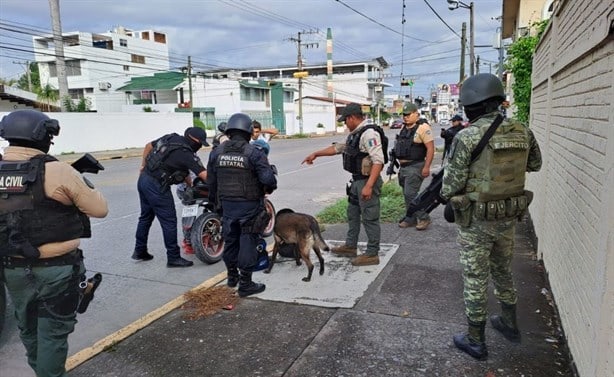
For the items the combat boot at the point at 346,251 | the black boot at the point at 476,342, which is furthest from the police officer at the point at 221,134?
Answer: the black boot at the point at 476,342

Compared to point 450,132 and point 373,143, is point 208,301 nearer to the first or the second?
point 373,143

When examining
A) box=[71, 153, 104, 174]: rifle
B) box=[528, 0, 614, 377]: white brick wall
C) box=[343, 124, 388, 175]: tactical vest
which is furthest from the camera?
box=[343, 124, 388, 175]: tactical vest

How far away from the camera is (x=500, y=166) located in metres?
2.94

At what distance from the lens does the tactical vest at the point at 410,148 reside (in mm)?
6598

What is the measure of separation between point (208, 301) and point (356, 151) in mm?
2141

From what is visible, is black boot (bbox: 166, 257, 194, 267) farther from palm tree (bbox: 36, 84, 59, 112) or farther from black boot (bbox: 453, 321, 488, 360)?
palm tree (bbox: 36, 84, 59, 112)

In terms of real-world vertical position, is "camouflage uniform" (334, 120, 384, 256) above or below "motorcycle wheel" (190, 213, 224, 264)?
above

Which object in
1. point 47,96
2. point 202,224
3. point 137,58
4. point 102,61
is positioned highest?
point 137,58

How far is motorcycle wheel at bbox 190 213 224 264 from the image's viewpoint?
17.9 feet

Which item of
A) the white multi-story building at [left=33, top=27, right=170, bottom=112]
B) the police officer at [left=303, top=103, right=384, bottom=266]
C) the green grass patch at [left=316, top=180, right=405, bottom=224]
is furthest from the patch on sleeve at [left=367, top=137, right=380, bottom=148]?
the white multi-story building at [left=33, top=27, right=170, bottom=112]

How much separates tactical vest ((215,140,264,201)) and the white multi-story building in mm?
52421

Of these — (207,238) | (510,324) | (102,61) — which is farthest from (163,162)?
(102,61)

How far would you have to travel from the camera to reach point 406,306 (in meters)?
3.98

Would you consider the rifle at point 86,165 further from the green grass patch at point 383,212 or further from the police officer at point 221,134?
the green grass patch at point 383,212
